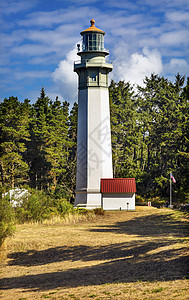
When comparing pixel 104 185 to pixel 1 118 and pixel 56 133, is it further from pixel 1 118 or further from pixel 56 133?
pixel 56 133

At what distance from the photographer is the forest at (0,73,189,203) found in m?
45.9

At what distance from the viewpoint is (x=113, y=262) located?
52.7ft

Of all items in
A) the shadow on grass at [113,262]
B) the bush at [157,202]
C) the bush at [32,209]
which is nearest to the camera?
the shadow on grass at [113,262]

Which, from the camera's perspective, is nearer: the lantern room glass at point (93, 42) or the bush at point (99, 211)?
the bush at point (99, 211)

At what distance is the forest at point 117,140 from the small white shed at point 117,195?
26.8ft

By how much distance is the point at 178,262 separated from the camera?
572 inches

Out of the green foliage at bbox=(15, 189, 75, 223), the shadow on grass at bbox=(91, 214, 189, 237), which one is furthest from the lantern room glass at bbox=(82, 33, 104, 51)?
the shadow on grass at bbox=(91, 214, 189, 237)

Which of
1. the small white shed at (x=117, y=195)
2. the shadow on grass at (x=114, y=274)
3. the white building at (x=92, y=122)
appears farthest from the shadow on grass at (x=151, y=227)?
the white building at (x=92, y=122)

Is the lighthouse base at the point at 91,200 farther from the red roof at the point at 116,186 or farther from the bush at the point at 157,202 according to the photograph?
the bush at the point at 157,202

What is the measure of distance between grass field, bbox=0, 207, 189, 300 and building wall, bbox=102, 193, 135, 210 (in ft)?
36.8

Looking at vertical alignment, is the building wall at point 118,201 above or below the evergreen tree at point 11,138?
below

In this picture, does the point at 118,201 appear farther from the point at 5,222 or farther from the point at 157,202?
the point at 5,222

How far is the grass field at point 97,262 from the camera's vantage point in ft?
40.4

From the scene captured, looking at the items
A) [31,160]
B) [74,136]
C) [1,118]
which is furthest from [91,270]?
[74,136]
